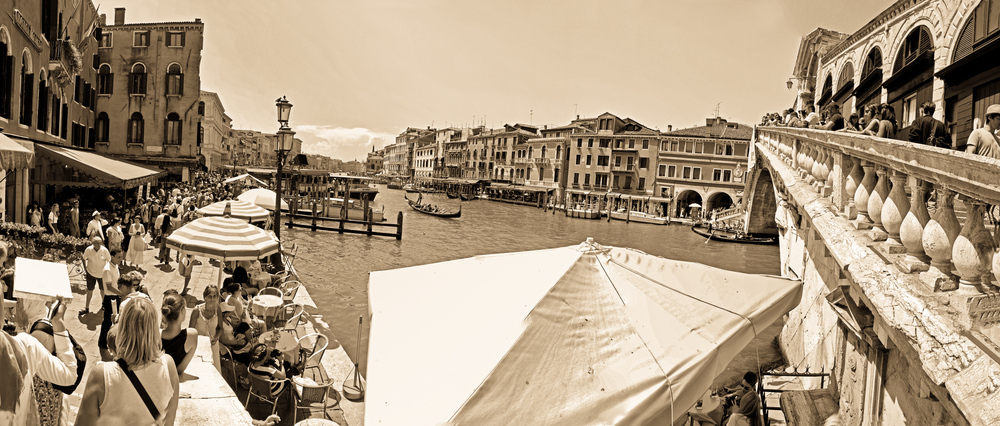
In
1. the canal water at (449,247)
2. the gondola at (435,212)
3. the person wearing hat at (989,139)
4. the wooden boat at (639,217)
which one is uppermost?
the person wearing hat at (989,139)

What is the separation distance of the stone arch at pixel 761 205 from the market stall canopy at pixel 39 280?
22.3 m

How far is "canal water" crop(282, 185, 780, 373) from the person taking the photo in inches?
629

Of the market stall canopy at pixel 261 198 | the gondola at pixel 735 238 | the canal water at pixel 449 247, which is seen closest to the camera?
the canal water at pixel 449 247

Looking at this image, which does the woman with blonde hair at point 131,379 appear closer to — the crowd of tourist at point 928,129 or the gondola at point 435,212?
the crowd of tourist at point 928,129

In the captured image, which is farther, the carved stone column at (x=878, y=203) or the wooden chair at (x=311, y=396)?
the wooden chair at (x=311, y=396)

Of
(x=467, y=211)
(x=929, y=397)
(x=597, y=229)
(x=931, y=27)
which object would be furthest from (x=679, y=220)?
(x=929, y=397)

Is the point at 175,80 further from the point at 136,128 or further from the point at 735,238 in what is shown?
the point at 735,238

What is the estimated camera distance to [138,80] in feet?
93.4

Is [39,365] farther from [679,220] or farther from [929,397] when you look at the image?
[679,220]

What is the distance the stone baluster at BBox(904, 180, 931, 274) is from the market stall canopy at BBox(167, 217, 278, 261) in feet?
26.2

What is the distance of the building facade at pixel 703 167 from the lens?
181 feet

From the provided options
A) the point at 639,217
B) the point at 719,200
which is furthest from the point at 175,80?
the point at 719,200

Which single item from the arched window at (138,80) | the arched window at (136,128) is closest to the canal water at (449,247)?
the arched window at (136,128)

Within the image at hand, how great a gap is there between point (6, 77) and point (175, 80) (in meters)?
17.8
